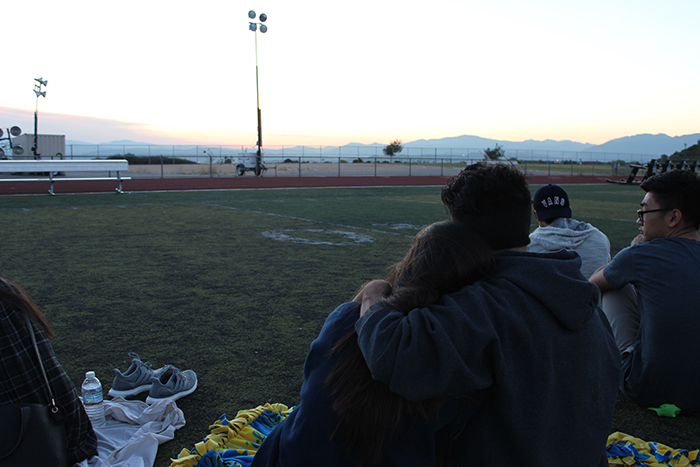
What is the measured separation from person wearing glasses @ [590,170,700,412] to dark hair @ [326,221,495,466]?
1.89 meters

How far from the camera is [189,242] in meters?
8.54

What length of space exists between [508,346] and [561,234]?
2358mm

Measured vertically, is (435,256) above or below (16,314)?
above

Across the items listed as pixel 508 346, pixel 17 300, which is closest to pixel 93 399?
pixel 17 300

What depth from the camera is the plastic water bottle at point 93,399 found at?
9.37ft

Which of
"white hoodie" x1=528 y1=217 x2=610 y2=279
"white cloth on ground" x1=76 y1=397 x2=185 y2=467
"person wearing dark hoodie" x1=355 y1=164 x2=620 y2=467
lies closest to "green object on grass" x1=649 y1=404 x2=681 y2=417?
"white hoodie" x1=528 y1=217 x2=610 y2=279

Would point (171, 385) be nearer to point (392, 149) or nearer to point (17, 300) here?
point (17, 300)

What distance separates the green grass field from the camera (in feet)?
11.9

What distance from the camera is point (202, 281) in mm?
5977

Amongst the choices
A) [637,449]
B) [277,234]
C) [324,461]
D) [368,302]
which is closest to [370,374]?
[368,302]

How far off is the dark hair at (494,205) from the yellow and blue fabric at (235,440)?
1562 millimetres

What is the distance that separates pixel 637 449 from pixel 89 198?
52.6ft

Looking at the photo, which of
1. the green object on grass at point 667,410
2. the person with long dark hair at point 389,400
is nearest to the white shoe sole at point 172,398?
the person with long dark hair at point 389,400

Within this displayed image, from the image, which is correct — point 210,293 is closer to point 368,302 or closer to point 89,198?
point 368,302
